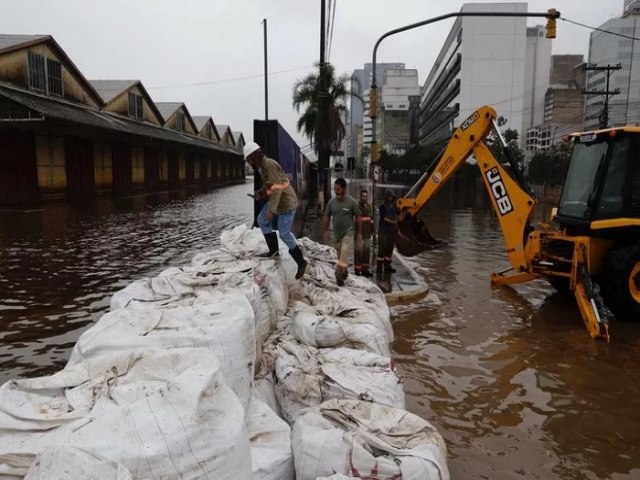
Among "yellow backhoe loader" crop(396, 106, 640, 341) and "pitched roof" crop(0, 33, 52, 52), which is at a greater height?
"pitched roof" crop(0, 33, 52, 52)

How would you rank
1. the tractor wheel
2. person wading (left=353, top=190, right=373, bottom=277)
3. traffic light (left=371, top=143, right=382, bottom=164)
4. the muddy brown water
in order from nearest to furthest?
the muddy brown water < the tractor wheel < person wading (left=353, top=190, right=373, bottom=277) < traffic light (left=371, top=143, right=382, bottom=164)

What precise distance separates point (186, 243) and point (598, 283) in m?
8.48

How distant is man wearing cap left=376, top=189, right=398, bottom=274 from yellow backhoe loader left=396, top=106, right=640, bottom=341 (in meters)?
0.84

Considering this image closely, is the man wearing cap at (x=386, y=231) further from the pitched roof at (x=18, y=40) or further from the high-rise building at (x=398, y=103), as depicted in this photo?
the high-rise building at (x=398, y=103)

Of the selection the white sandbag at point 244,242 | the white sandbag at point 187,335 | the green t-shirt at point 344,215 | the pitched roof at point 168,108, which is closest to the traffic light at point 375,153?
the green t-shirt at point 344,215

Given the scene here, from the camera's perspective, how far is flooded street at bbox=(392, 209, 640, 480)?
343cm

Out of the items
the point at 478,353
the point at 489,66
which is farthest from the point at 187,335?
the point at 489,66

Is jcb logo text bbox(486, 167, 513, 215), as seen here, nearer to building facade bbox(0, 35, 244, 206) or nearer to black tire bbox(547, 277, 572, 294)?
black tire bbox(547, 277, 572, 294)

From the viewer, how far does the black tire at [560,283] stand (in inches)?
299

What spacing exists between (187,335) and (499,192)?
5996 millimetres

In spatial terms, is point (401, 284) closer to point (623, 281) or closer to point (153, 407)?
point (623, 281)

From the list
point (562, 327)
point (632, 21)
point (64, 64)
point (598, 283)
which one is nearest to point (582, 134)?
point (598, 283)

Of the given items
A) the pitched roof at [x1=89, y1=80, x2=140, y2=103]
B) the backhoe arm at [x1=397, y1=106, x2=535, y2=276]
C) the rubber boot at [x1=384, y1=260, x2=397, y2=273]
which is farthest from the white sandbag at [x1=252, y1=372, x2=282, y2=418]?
the pitched roof at [x1=89, y1=80, x2=140, y2=103]

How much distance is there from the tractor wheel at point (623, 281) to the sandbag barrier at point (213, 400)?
4.01 meters
